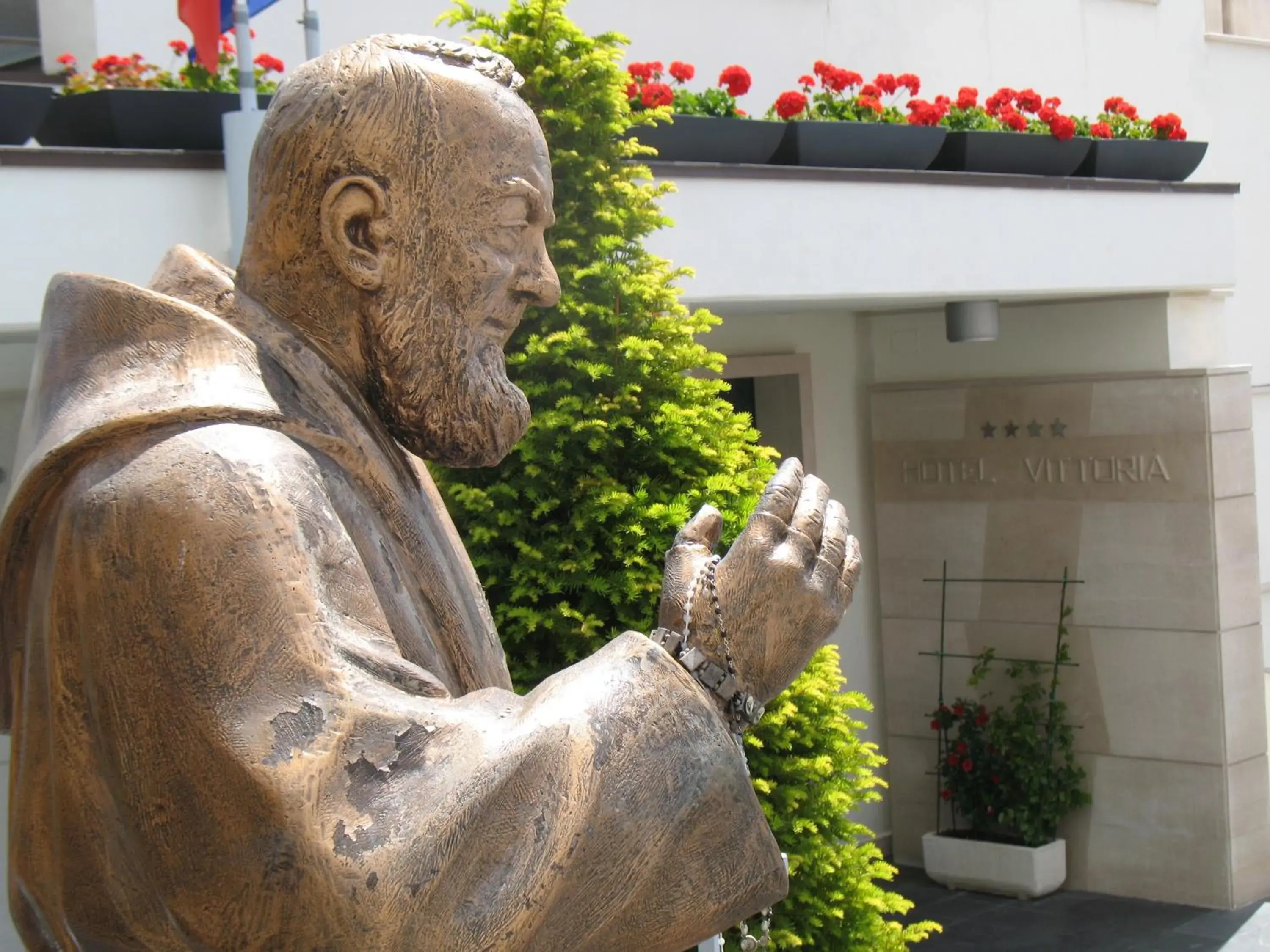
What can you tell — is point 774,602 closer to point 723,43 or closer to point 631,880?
point 631,880

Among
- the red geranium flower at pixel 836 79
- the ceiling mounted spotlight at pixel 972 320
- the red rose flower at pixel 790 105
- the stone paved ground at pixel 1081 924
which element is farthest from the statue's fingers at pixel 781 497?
the ceiling mounted spotlight at pixel 972 320

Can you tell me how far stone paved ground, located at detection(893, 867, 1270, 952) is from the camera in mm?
8086

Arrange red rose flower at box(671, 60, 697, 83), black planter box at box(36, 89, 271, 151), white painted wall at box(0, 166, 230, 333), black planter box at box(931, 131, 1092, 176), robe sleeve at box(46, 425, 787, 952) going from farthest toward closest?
black planter box at box(931, 131, 1092, 176) → red rose flower at box(671, 60, 697, 83) → black planter box at box(36, 89, 271, 151) → white painted wall at box(0, 166, 230, 333) → robe sleeve at box(46, 425, 787, 952)

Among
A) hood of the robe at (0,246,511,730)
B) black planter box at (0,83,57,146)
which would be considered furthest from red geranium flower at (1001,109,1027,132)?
hood of the robe at (0,246,511,730)

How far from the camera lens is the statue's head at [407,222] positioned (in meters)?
1.82

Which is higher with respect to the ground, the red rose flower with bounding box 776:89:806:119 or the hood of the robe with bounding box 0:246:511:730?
the red rose flower with bounding box 776:89:806:119

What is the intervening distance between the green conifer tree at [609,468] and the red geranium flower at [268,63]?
91cm

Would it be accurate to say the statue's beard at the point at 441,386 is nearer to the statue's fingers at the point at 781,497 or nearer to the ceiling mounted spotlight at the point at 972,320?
the statue's fingers at the point at 781,497

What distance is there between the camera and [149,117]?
5.08m

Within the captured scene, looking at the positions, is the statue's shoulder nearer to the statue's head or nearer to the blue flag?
the statue's head

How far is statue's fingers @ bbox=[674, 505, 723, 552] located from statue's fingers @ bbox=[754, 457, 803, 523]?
3.2 inches

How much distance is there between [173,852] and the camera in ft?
5.11

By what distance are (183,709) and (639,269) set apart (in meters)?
3.71

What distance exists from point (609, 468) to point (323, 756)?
3527 millimetres
